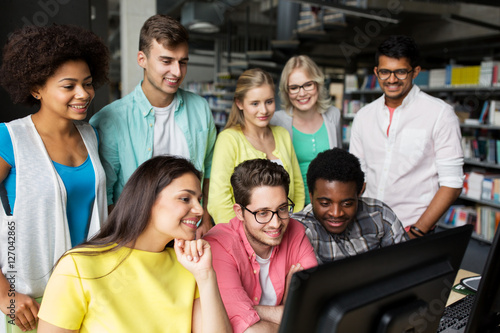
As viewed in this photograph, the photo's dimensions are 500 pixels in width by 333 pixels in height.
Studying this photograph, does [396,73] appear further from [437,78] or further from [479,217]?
[437,78]

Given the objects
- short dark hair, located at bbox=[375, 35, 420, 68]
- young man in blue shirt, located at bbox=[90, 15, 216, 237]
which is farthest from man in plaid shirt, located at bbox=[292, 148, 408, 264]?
short dark hair, located at bbox=[375, 35, 420, 68]

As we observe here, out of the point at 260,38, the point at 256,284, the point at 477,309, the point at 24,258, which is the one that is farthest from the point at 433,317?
the point at 260,38

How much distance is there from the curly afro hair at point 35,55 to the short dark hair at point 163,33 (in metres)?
0.29

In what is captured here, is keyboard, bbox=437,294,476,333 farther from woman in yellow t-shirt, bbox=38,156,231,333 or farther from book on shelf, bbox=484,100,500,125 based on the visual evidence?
book on shelf, bbox=484,100,500,125

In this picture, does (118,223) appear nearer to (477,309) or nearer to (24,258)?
(24,258)

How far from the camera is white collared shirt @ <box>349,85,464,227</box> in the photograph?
6.68 feet

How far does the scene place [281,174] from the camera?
1.45 meters

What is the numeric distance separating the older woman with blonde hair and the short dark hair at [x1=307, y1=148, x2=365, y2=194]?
468 mm

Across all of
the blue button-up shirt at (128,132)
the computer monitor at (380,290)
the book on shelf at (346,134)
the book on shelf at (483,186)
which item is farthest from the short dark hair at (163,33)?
the book on shelf at (346,134)

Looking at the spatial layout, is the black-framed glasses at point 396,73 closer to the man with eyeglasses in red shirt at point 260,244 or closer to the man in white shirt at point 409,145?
the man in white shirt at point 409,145

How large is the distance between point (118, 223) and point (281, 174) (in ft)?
1.88

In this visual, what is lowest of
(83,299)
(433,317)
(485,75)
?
(83,299)

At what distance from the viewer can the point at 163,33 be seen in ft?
5.65

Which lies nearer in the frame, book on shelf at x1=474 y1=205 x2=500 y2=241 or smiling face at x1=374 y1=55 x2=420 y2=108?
smiling face at x1=374 y1=55 x2=420 y2=108
